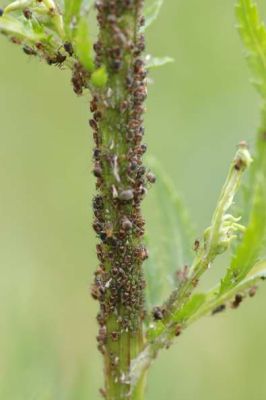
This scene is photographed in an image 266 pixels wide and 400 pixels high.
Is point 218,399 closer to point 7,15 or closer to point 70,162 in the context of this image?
point 7,15

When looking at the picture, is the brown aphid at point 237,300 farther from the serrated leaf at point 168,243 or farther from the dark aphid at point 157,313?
the dark aphid at point 157,313

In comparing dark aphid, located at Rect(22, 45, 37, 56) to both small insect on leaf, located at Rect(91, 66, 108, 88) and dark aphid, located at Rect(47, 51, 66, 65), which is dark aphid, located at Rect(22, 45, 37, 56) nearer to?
dark aphid, located at Rect(47, 51, 66, 65)

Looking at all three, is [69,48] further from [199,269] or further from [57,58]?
[199,269]

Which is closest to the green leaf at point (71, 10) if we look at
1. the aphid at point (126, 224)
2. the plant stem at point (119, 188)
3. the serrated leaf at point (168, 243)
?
the plant stem at point (119, 188)

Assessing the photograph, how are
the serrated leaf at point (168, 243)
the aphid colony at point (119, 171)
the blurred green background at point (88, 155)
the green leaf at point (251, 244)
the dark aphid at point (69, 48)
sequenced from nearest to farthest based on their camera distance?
the green leaf at point (251, 244)
the aphid colony at point (119, 171)
the dark aphid at point (69, 48)
the serrated leaf at point (168, 243)
the blurred green background at point (88, 155)

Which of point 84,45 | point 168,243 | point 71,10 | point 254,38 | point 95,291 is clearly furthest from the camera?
point 168,243

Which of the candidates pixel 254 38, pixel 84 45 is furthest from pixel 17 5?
pixel 254 38

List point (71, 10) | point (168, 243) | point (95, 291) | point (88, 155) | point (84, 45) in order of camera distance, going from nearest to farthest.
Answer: point (84, 45)
point (71, 10)
point (95, 291)
point (168, 243)
point (88, 155)
